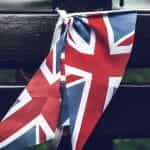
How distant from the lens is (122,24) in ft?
5.62

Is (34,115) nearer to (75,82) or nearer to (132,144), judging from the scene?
(75,82)

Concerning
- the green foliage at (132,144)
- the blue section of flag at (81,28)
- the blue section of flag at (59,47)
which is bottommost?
the green foliage at (132,144)

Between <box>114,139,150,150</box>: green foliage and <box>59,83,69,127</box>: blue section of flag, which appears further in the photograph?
<box>114,139,150,150</box>: green foliage

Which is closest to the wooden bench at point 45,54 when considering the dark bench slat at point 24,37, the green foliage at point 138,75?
the dark bench slat at point 24,37

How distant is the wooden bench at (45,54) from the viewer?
173 cm

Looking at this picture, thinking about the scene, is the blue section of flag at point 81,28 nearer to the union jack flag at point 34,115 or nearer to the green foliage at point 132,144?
the union jack flag at point 34,115

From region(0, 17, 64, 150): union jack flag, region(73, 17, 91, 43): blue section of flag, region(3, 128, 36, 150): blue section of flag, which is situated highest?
region(73, 17, 91, 43): blue section of flag

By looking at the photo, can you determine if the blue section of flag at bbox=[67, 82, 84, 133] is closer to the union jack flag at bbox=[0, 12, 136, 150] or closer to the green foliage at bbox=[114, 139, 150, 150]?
the union jack flag at bbox=[0, 12, 136, 150]

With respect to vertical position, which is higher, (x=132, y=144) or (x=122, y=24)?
(x=122, y=24)

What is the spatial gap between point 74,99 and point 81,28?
0.23 m

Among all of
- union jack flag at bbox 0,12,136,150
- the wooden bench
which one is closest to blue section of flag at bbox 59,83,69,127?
union jack flag at bbox 0,12,136,150

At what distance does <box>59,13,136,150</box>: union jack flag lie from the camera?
1693 mm

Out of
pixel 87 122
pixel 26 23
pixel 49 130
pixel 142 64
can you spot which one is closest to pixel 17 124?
pixel 49 130

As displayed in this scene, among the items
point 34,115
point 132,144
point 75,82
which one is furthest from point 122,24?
point 132,144
